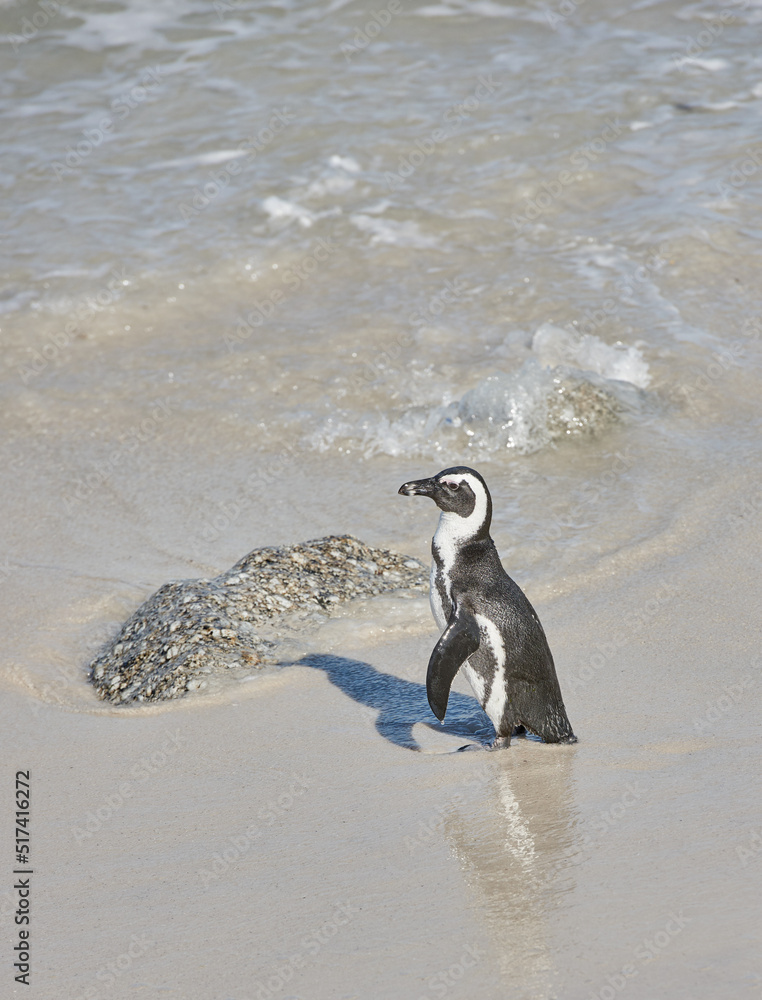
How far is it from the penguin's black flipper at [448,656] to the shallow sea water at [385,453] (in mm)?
236

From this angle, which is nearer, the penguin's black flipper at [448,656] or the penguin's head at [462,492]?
the penguin's black flipper at [448,656]

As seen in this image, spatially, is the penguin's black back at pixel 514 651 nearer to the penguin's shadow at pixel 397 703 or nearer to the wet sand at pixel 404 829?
the wet sand at pixel 404 829

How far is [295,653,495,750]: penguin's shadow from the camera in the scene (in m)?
3.86

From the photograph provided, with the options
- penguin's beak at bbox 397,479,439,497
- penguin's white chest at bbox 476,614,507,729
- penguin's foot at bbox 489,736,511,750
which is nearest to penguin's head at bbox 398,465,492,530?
penguin's beak at bbox 397,479,439,497

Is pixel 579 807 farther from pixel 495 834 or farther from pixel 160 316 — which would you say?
pixel 160 316

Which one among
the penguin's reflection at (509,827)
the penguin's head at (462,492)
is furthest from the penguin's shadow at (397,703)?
the penguin's head at (462,492)

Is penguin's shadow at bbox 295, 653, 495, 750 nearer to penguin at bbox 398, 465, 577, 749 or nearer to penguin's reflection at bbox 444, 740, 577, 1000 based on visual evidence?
penguin at bbox 398, 465, 577, 749

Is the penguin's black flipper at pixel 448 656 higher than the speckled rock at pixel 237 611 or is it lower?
higher

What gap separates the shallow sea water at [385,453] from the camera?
2.66 m

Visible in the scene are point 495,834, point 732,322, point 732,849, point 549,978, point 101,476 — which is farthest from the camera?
point 732,322

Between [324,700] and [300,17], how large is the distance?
1095cm

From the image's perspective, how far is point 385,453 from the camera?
6602 millimetres

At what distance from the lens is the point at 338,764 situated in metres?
3.54

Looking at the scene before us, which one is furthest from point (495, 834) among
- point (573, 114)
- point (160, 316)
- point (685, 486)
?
point (573, 114)
